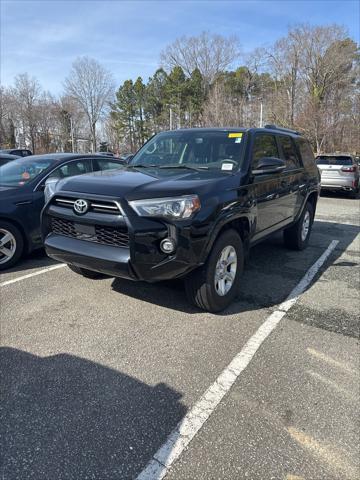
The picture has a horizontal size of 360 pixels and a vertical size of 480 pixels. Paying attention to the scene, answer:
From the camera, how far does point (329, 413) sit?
2.33 metres

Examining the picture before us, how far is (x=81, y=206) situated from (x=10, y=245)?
2.25 metres

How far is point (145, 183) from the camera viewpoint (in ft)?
10.5

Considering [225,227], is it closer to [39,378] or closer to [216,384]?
[216,384]

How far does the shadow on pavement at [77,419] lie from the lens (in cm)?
190

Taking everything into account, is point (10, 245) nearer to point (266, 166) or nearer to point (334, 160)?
point (266, 166)

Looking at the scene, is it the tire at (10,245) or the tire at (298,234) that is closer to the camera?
the tire at (10,245)

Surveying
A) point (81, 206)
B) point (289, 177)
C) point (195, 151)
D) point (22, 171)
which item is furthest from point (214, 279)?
point (22, 171)

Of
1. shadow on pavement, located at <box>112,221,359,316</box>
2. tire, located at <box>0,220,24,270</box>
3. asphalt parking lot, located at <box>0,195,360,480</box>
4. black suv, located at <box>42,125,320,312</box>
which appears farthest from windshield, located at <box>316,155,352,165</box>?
tire, located at <box>0,220,24,270</box>

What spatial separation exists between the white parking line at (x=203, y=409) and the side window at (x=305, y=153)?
315 centimetres

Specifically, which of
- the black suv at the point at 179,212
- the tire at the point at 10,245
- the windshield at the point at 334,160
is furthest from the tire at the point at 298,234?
the windshield at the point at 334,160

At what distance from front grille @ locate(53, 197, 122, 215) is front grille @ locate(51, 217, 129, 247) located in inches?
5.6

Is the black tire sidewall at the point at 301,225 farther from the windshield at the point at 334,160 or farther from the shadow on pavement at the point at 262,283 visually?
the windshield at the point at 334,160

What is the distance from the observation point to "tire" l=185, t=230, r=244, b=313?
130 inches

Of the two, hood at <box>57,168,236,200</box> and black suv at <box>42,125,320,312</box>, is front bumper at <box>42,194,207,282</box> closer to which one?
black suv at <box>42,125,320,312</box>
